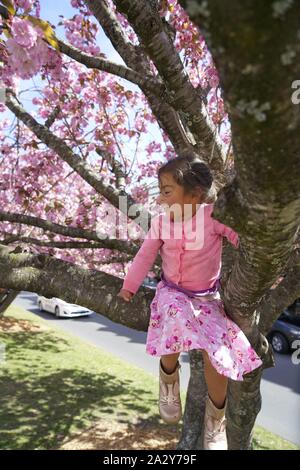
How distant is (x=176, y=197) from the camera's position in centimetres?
212

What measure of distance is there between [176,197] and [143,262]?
0.44 m

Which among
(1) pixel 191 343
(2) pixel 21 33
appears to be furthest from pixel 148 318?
(2) pixel 21 33

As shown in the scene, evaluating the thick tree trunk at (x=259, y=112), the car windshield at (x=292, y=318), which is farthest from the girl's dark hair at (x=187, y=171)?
the car windshield at (x=292, y=318)

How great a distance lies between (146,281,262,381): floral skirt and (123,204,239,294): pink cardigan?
10cm

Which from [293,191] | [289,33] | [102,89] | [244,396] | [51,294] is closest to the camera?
[289,33]

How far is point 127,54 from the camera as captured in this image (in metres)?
2.73

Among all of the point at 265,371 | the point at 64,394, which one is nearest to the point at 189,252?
the point at 64,394

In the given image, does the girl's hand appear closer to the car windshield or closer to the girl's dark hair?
the girl's dark hair

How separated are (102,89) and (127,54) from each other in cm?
278

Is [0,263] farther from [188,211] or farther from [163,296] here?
[188,211]

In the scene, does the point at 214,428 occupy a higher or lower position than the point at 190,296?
lower

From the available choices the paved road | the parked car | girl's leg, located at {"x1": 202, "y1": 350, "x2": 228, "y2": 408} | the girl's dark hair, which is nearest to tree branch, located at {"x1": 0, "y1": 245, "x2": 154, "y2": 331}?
girl's leg, located at {"x1": 202, "y1": 350, "x2": 228, "y2": 408}

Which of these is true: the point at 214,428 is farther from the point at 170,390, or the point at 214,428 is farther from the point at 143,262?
the point at 143,262

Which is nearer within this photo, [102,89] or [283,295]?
[283,295]
